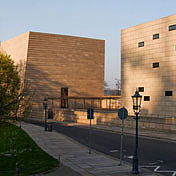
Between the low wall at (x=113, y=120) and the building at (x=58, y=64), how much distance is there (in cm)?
1084

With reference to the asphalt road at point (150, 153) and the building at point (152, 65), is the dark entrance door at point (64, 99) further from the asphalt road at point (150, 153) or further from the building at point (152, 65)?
the asphalt road at point (150, 153)

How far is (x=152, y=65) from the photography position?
4112 cm

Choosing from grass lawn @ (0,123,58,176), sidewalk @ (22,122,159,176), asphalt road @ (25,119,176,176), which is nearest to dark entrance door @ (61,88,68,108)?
grass lawn @ (0,123,58,176)

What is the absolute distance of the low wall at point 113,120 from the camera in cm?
3020

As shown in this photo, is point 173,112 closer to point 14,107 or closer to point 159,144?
point 159,144

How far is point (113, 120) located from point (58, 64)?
1277 inches

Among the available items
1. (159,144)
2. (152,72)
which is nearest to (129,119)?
(152,72)

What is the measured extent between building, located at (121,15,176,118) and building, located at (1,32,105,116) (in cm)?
2550

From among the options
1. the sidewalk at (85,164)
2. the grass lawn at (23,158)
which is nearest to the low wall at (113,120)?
the sidewalk at (85,164)

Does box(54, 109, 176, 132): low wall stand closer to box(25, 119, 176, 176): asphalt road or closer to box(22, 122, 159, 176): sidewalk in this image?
box(25, 119, 176, 176): asphalt road

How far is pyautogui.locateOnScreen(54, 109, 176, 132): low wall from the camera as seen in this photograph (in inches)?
1189

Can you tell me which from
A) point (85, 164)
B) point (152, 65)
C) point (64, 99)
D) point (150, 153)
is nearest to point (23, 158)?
point (85, 164)

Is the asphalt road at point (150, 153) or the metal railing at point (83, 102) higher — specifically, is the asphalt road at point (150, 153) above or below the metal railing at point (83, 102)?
below

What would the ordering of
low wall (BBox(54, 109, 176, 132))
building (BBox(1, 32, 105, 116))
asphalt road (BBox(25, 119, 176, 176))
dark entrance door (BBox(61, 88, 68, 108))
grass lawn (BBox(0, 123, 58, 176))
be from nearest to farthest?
grass lawn (BBox(0, 123, 58, 176))
asphalt road (BBox(25, 119, 176, 176))
low wall (BBox(54, 109, 176, 132))
building (BBox(1, 32, 105, 116))
dark entrance door (BBox(61, 88, 68, 108))
